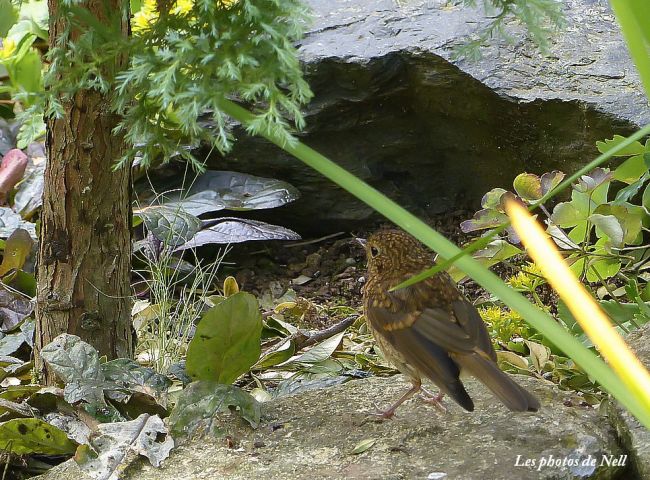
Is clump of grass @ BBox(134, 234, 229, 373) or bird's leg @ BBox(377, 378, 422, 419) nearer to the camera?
bird's leg @ BBox(377, 378, 422, 419)

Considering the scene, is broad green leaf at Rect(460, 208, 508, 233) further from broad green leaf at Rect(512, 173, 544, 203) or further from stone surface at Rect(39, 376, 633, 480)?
stone surface at Rect(39, 376, 633, 480)

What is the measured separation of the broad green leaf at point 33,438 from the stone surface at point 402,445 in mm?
147

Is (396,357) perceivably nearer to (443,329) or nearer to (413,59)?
(443,329)

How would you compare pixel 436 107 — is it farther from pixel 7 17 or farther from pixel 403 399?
pixel 7 17

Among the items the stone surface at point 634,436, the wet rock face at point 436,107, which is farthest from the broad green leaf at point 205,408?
the wet rock face at point 436,107

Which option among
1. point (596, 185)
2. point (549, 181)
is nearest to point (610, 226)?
point (596, 185)

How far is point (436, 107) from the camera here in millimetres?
4863

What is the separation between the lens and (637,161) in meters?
3.66

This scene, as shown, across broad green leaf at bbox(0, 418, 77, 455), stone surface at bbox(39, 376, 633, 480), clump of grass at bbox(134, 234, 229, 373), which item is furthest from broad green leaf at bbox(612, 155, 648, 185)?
broad green leaf at bbox(0, 418, 77, 455)

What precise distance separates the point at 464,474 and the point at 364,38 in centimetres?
295

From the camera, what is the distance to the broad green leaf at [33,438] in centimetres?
282

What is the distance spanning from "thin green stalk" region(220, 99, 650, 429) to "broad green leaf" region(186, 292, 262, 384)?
1.38 metres

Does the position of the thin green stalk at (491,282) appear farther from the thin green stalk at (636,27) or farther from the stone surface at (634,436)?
the stone surface at (634,436)

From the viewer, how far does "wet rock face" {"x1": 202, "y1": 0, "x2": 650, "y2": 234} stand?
14.7ft
